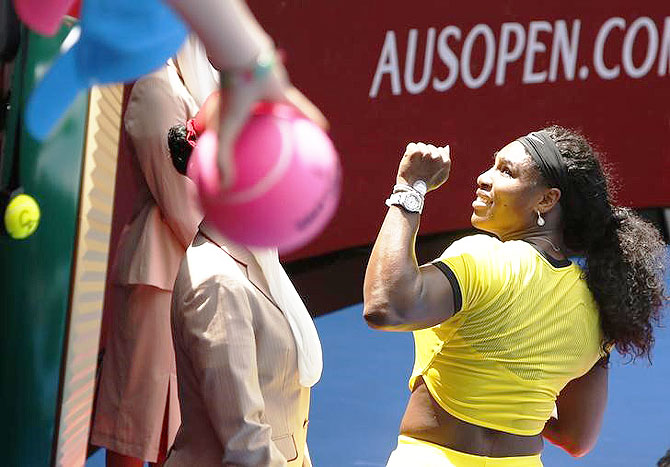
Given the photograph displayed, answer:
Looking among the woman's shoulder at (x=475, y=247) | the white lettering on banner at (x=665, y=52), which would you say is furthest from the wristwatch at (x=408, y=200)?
the white lettering on banner at (x=665, y=52)

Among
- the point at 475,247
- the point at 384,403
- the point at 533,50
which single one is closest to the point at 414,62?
the point at 533,50

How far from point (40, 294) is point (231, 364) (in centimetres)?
45

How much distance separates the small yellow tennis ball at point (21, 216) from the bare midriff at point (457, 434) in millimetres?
828

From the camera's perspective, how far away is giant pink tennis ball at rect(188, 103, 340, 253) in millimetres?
860

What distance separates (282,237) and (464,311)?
1.42 meters

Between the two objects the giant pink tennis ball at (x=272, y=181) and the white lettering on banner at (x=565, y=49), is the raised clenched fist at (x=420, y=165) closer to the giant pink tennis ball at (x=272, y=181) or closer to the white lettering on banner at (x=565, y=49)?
the giant pink tennis ball at (x=272, y=181)

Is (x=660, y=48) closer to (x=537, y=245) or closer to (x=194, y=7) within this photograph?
(x=537, y=245)

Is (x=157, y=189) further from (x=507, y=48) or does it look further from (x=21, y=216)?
(x=507, y=48)

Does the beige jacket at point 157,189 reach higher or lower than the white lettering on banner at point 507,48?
higher

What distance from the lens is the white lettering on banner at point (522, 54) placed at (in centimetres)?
524

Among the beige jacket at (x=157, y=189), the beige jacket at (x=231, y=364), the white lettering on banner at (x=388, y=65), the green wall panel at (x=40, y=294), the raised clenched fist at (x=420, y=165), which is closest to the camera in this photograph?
the beige jacket at (x=231, y=364)

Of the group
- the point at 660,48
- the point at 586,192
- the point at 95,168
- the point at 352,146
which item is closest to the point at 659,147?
the point at 660,48

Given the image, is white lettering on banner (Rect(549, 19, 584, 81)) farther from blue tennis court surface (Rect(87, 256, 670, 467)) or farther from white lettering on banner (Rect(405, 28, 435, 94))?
blue tennis court surface (Rect(87, 256, 670, 467))

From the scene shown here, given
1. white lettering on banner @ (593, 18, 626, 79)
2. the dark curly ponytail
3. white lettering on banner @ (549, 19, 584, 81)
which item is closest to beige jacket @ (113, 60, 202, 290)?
the dark curly ponytail
